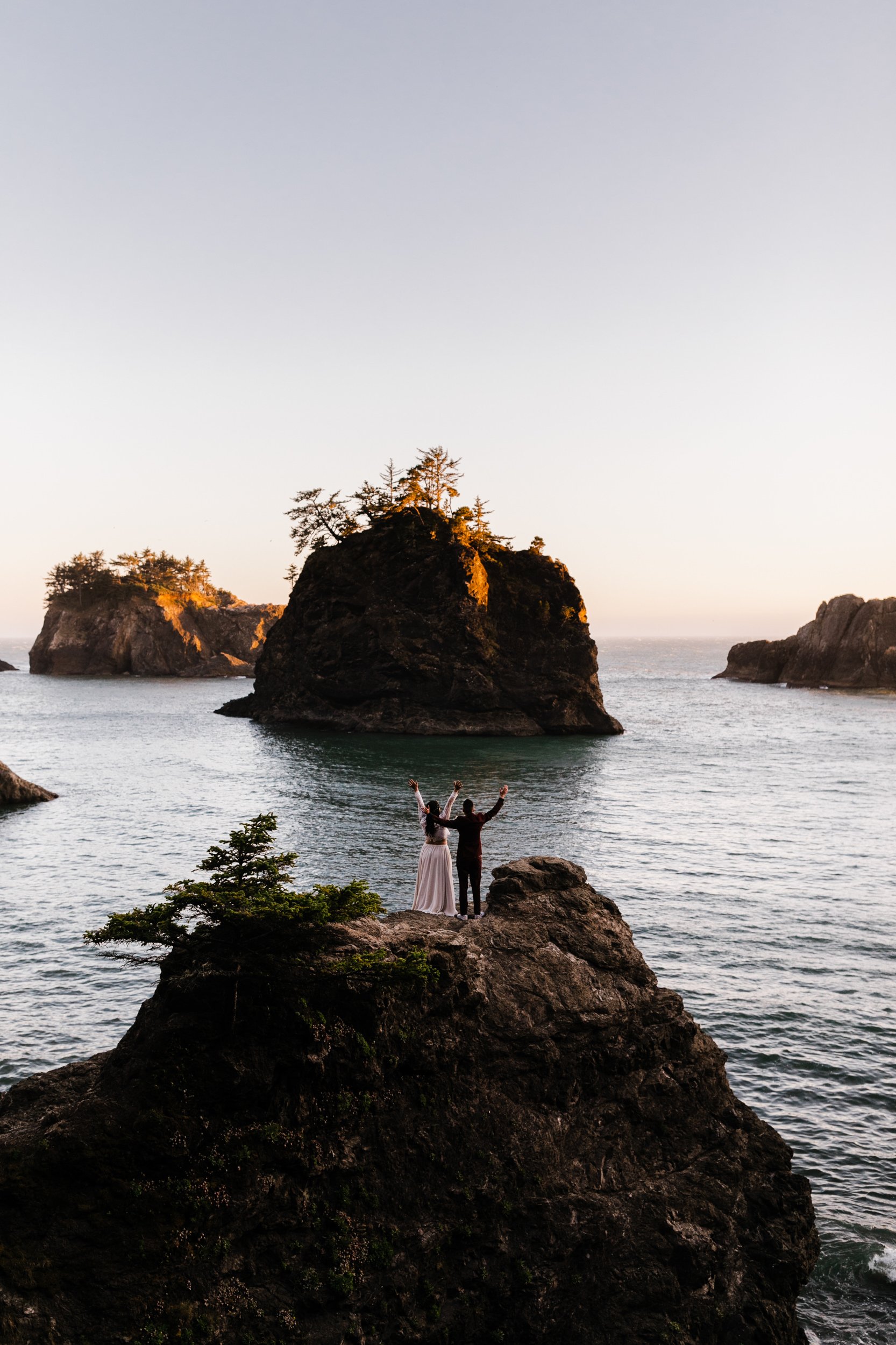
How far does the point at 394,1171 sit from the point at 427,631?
79.7 m

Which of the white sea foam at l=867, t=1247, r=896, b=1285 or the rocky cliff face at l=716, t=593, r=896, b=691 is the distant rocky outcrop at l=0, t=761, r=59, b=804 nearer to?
the white sea foam at l=867, t=1247, r=896, b=1285

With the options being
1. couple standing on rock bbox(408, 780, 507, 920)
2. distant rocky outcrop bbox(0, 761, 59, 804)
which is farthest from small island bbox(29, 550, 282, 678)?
couple standing on rock bbox(408, 780, 507, 920)

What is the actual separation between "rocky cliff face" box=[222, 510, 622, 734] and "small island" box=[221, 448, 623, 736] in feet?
0.42

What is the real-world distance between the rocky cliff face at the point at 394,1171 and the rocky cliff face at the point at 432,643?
2912 inches

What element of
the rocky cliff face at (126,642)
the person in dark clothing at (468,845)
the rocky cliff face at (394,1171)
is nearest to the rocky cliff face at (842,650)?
the rocky cliff face at (126,642)

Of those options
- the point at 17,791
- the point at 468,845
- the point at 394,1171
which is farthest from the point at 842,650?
the point at 394,1171

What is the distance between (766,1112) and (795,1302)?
5.58 meters

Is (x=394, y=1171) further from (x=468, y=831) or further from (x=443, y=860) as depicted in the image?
(x=468, y=831)

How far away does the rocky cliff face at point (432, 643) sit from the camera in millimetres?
89312

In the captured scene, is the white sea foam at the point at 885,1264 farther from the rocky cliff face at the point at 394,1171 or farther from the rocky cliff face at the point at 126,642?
the rocky cliff face at the point at 126,642

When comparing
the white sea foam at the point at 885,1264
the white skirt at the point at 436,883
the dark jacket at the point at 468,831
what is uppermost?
the dark jacket at the point at 468,831

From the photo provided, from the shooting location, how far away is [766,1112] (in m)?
18.7

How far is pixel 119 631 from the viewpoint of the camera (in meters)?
173

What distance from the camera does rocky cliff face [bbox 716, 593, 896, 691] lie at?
145m
